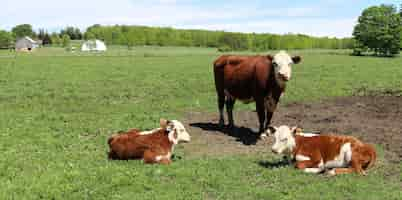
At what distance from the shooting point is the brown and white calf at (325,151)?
7801 mm

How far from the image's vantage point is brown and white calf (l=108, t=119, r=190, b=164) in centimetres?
842

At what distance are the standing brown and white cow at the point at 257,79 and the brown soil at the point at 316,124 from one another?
78 cm

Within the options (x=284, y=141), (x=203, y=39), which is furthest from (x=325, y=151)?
(x=203, y=39)

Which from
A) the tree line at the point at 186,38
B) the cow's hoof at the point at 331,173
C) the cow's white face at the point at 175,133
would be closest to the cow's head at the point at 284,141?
the cow's hoof at the point at 331,173

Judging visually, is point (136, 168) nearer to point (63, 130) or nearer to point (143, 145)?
point (143, 145)

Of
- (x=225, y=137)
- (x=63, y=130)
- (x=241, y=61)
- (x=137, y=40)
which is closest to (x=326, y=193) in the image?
(x=225, y=137)

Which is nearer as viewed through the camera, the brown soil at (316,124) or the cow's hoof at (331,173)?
the cow's hoof at (331,173)

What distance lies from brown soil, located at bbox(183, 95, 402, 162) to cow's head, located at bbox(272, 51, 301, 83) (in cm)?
149

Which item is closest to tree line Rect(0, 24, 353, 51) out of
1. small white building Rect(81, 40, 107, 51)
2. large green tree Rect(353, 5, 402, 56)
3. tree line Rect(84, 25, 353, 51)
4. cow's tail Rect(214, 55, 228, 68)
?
tree line Rect(84, 25, 353, 51)

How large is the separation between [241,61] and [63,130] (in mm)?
4761

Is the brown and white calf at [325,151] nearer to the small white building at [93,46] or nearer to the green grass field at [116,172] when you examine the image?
the green grass field at [116,172]

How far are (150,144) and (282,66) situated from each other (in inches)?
143

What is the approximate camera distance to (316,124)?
1262cm

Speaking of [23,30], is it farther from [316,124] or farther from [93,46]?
[316,124]
